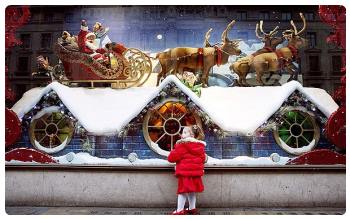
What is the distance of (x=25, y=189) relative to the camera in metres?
6.73

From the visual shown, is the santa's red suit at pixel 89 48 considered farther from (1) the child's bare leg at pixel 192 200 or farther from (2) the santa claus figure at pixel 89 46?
(1) the child's bare leg at pixel 192 200

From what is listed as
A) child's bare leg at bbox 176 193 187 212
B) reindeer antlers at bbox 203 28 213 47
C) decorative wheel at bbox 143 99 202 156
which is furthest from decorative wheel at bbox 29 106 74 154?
reindeer antlers at bbox 203 28 213 47

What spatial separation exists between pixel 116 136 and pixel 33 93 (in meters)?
1.36

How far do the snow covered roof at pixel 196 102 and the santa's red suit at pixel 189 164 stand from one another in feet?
2.19

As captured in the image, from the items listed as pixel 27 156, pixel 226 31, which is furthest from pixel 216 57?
pixel 27 156

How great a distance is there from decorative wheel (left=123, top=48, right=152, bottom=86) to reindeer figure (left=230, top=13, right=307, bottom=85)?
121 centimetres

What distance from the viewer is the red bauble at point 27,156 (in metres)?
6.80

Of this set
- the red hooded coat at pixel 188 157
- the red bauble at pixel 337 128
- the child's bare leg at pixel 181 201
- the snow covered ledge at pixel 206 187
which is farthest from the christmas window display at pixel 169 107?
the child's bare leg at pixel 181 201

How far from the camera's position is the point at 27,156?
22.4 ft

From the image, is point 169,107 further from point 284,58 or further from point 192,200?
point 284,58

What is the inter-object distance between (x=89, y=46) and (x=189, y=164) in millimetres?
2325

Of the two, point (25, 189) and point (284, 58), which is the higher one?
point (284, 58)
